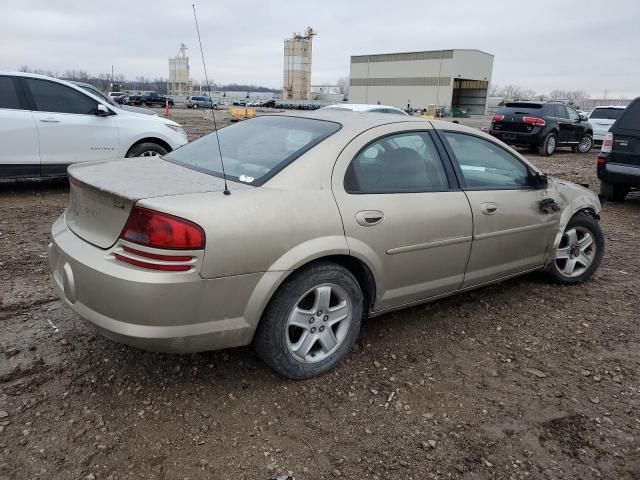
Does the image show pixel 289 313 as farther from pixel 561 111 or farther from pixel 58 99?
pixel 561 111

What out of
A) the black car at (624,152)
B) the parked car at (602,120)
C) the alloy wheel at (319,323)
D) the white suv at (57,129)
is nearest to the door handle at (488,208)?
the alloy wheel at (319,323)

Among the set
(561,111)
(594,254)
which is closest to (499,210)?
(594,254)

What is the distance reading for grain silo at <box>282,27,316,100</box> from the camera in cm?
8744

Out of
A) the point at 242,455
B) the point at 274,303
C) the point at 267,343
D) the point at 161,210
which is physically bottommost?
the point at 242,455

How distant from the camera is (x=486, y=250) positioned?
3.65 m

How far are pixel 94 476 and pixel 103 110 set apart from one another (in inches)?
245

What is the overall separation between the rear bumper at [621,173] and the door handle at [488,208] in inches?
210

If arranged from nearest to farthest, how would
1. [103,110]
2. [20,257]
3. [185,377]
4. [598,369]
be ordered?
1. [185,377]
2. [598,369]
3. [20,257]
4. [103,110]

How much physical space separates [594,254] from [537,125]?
11.5 m

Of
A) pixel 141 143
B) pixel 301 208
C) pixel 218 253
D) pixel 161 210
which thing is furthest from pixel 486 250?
pixel 141 143

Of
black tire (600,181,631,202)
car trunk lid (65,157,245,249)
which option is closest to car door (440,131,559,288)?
car trunk lid (65,157,245,249)

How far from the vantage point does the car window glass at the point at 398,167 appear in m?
3.05

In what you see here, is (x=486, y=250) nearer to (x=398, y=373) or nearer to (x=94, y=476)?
(x=398, y=373)

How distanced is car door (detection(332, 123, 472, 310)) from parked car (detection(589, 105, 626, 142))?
1725 centimetres
